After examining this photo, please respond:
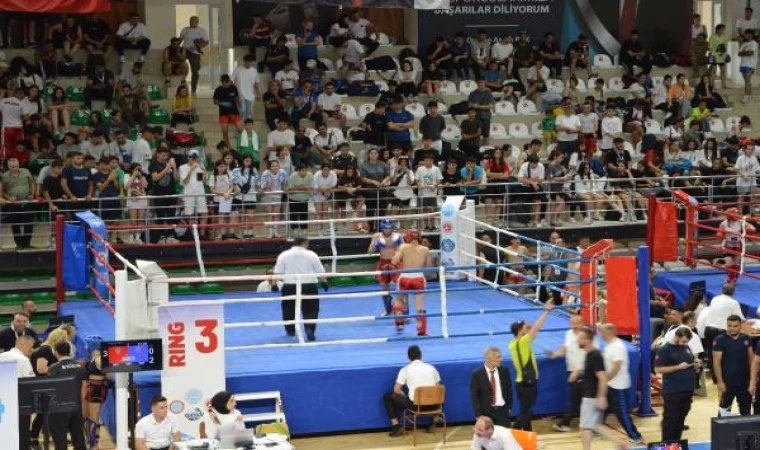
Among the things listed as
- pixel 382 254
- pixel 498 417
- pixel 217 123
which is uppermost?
pixel 217 123

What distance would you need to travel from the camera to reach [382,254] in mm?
18969

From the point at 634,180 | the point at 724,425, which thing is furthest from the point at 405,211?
the point at 724,425

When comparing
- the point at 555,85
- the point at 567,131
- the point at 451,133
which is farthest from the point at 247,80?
the point at 555,85

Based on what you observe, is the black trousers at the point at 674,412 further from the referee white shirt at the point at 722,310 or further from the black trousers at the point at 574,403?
the referee white shirt at the point at 722,310

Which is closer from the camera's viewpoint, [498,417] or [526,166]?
[498,417]

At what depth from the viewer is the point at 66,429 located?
609 inches

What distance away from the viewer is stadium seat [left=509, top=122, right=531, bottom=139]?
94.3 feet

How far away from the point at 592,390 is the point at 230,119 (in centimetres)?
1300

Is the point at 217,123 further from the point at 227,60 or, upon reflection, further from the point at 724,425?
the point at 724,425

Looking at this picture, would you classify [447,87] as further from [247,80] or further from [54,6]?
[54,6]

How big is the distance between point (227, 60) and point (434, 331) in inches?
507

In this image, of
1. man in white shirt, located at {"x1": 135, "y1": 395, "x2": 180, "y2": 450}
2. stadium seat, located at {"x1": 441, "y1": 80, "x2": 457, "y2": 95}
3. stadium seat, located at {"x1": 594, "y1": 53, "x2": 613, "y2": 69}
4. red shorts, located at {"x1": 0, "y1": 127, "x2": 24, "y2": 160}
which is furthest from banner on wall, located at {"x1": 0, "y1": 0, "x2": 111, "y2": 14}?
stadium seat, located at {"x1": 594, "y1": 53, "x2": 613, "y2": 69}

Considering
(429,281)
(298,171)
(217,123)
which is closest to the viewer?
(429,281)

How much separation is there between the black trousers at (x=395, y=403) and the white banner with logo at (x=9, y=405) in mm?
4687
